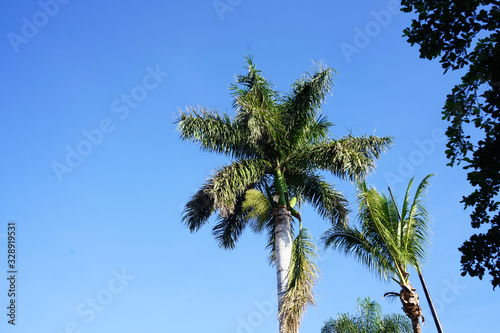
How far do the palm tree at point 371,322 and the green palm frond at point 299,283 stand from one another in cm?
557

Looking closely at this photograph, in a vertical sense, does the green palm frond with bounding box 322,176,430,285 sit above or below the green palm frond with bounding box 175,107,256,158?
below

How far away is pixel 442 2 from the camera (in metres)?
6.51

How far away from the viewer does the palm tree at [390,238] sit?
12.7m

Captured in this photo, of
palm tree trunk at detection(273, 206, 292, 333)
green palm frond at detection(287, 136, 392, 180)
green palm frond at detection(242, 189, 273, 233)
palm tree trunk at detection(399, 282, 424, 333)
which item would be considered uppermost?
green palm frond at detection(287, 136, 392, 180)

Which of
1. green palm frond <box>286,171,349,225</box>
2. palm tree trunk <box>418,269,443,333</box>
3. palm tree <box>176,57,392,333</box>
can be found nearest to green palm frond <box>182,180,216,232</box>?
palm tree <box>176,57,392,333</box>

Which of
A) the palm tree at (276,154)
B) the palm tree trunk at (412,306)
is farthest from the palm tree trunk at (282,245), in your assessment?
the palm tree trunk at (412,306)

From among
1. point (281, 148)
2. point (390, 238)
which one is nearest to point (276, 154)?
point (281, 148)

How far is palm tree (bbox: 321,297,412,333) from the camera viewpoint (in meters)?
17.6

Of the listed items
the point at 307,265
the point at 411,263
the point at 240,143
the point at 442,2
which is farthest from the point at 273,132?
the point at 442,2

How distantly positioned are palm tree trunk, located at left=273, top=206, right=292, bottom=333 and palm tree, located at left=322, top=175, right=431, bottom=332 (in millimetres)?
1490

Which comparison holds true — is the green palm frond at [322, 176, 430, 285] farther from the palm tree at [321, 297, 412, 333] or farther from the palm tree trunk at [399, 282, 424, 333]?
the palm tree at [321, 297, 412, 333]

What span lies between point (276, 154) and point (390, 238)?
448 centimetres

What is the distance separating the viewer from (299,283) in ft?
41.7

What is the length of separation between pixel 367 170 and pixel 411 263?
116 inches
